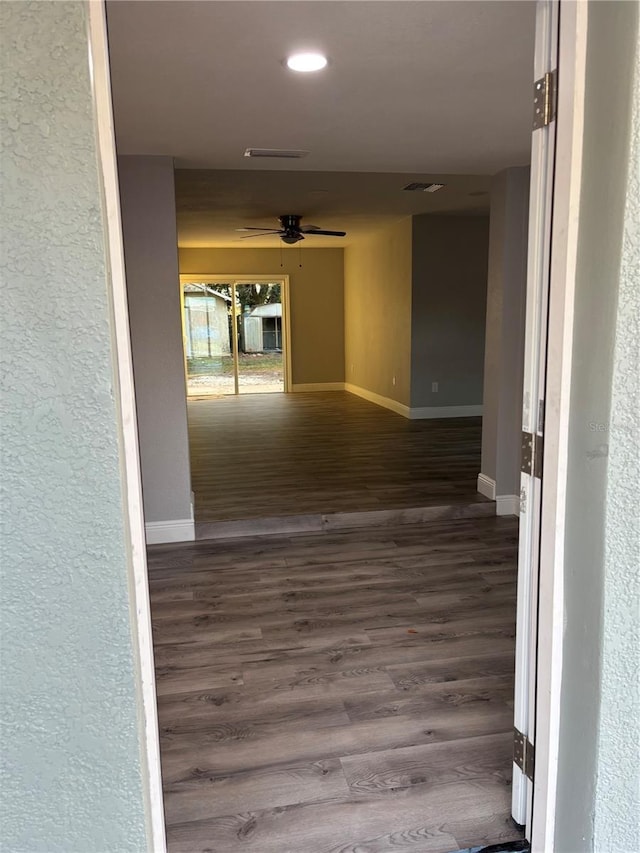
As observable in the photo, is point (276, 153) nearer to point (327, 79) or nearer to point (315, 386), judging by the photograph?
point (327, 79)

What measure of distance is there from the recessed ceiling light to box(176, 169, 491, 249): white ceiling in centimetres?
228

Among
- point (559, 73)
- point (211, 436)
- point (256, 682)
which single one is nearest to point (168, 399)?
point (256, 682)

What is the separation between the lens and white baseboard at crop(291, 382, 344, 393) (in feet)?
33.8

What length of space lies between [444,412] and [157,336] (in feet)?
15.9

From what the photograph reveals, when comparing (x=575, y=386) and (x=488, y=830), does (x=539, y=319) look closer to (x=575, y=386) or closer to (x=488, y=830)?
(x=575, y=386)

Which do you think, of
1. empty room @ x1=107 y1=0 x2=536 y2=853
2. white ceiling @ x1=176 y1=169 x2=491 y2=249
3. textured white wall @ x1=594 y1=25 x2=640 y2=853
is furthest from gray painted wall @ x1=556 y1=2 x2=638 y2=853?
white ceiling @ x1=176 y1=169 x2=491 y2=249

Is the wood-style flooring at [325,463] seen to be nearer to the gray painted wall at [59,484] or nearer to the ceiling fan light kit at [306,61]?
the ceiling fan light kit at [306,61]

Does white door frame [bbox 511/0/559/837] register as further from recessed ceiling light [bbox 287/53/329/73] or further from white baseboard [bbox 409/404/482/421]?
white baseboard [bbox 409/404/482/421]

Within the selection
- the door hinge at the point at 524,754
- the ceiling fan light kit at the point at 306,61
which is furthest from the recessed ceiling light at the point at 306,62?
the door hinge at the point at 524,754

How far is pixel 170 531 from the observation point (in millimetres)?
3748

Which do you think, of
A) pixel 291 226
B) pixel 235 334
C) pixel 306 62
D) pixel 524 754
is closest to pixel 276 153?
pixel 306 62

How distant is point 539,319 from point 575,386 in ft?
0.69

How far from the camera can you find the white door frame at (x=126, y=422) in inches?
38.2

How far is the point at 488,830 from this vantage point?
5.20ft
